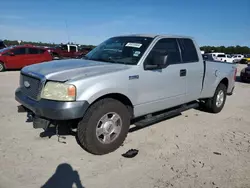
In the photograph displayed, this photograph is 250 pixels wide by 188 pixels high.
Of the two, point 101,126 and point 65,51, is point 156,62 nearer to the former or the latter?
point 101,126

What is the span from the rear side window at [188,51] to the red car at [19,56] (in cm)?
1223

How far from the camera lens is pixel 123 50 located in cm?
422

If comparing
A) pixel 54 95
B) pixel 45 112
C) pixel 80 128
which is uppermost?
pixel 54 95

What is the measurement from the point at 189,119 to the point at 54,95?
3479 mm

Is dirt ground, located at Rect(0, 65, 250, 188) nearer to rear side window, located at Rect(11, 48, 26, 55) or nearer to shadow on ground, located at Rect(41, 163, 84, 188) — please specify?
shadow on ground, located at Rect(41, 163, 84, 188)

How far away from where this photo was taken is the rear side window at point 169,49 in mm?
4090

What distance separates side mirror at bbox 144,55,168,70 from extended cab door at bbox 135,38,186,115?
52mm

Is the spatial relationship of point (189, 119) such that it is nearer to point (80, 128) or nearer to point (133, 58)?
point (133, 58)

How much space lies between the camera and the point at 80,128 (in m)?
3.25

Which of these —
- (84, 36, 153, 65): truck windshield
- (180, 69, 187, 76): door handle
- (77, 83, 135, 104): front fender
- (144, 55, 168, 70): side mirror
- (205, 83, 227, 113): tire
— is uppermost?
(84, 36, 153, 65): truck windshield

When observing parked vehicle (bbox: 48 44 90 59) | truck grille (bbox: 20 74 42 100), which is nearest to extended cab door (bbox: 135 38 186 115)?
truck grille (bbox: 20 74 42 100)

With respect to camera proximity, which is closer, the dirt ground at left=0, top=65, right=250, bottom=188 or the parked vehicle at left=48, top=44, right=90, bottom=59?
the dirt ground at left=0, top=65, right=250, bottom=188

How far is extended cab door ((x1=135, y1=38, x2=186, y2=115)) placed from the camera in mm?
3852

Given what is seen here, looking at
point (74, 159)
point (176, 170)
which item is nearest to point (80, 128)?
point (74, 159)
